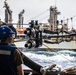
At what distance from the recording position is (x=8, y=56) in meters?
4.73

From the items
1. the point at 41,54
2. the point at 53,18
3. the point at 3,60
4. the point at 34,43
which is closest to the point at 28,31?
the point at 34,43

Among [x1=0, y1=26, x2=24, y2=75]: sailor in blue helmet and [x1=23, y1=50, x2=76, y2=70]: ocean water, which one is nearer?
[x1=0, y1=26, x2=24, y2=75]: sailor in blue helmet

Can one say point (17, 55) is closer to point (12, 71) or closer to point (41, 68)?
point (12, 71)

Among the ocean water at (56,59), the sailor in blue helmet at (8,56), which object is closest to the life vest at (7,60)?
the sailor in blue helmet at (8,56)

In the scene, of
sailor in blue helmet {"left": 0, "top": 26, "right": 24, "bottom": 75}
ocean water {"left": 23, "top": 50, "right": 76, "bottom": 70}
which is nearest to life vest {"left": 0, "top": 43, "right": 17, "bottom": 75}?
sailor in blue helmet {"left": 0, "top": 26, "right": 24, "bottom": 75}

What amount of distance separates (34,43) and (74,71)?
6.13 metres

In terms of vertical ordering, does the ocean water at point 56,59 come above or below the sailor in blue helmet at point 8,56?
below

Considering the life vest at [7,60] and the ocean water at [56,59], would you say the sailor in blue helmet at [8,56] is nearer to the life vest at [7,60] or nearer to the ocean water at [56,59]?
the life vest at [7,60]

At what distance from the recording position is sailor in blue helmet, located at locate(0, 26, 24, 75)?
472 centimetres

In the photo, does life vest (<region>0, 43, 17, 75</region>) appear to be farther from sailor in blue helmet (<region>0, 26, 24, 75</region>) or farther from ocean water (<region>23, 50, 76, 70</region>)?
ocean water (<region>23, 50, 76, 70</region>)

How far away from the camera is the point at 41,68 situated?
6223mm

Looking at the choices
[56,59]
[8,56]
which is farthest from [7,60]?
[56,59]

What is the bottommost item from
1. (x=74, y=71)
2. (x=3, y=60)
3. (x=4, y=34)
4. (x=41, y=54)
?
(x=41, y=54)

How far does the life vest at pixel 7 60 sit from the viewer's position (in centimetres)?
472
